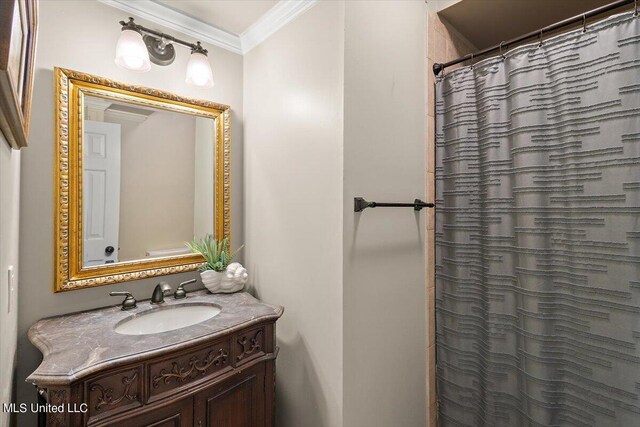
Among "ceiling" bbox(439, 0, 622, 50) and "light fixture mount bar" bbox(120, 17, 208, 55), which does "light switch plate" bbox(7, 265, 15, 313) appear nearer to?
"light fixture mount bar" bbox(120, 17, 208, 55)

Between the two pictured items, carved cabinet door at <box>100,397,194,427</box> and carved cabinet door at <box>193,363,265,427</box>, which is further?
carved cabinet door at <box>193,363,265,427</box>

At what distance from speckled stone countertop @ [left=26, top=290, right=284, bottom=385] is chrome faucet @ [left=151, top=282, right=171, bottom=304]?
29mm

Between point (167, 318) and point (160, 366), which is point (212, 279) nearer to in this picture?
point (167, 318)

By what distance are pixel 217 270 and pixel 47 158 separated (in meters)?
0.83

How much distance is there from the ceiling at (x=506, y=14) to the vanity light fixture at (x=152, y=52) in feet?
4.10

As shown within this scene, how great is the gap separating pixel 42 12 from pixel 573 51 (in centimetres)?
210

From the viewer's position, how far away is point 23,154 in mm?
1175

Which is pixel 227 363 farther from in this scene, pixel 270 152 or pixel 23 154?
pixel 23 154

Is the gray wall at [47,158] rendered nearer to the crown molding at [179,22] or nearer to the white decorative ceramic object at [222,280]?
the crown molding at [179,22]

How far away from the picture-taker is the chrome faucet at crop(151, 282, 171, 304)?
1391 mm

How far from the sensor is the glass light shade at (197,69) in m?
1.49

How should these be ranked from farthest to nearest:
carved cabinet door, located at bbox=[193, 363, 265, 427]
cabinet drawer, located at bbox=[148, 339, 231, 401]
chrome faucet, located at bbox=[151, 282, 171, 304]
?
chrome faucet, located at bbox=[151, 282, 171, 304], carved cabinet door, located at bbox=[193, 363, 265, 427], cabinet drawer, located at bbox=[148, 339, 231, 401]

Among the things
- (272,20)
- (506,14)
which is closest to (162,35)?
(272,20)

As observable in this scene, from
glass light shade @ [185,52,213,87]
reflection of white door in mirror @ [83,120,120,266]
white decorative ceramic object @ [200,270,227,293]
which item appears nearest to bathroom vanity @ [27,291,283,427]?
white decorative ceramic object @ [200,270,227,293]
